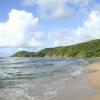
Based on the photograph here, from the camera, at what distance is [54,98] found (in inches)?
689

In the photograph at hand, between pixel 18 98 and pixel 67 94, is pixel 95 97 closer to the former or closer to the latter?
pixel 67 94

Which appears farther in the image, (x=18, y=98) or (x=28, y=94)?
(x=28, y=94)

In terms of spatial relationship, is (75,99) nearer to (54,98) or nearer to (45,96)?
(54,98)

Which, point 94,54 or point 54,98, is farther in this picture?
point 94,54

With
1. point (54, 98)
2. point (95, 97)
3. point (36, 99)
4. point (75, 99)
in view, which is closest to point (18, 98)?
point (36, 99)

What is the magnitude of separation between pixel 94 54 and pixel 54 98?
17959cm

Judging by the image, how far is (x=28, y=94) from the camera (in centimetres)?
1973

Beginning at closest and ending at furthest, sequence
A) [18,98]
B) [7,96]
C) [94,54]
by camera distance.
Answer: [18,98], [7,96], [94,54]

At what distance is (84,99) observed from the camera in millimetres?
16516

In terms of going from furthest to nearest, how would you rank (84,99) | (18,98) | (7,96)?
(7,96), (18,98), (84,99)

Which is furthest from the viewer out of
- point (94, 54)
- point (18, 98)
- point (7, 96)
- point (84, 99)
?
point (94, 54)

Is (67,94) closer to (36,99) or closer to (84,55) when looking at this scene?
(36,99)

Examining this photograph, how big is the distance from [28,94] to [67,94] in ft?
10.3

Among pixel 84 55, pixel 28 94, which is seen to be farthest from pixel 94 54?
pixel 28 94
